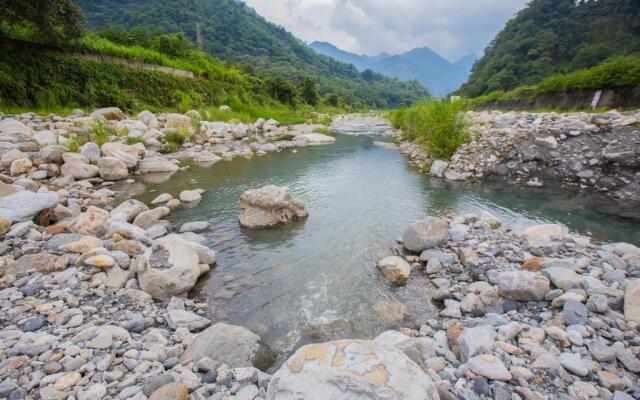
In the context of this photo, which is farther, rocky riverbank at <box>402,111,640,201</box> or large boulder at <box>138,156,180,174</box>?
large boulder at <box>138,156,180,174</box>

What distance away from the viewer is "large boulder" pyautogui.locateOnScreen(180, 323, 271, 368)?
2.99 m

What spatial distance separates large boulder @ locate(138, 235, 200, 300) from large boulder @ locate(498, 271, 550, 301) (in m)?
4.70

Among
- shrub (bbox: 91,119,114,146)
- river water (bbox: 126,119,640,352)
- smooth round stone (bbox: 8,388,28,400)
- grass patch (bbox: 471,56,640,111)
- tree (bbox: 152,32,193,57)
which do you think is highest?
tree (bbox: 152,32,193,57)

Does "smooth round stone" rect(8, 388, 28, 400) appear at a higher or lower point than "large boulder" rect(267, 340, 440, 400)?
lower

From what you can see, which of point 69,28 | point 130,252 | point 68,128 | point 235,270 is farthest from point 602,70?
point 69,28

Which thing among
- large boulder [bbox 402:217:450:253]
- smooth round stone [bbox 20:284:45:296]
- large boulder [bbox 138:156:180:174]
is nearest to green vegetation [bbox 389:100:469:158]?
large boulder [bbox 402:217:450:253]

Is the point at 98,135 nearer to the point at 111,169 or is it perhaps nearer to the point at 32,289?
the point at 111,169

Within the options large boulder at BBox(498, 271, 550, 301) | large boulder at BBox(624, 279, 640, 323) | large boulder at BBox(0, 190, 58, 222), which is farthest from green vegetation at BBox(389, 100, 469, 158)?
large boulder at BBox(0, 190, 58, 222)

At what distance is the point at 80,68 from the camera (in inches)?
690

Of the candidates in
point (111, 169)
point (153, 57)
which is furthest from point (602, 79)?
point (153, 57)

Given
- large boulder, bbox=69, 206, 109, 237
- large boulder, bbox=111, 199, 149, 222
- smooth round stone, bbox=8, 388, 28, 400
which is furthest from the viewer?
large boulder, bbox=111, 199, 149, 222

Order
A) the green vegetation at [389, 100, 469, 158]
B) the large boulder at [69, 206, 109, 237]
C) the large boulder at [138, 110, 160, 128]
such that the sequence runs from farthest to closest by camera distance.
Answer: the large boulder at [138, 110, 160, 128], the green vegetation at [389, 100, 469, 158], the large boulder at [69, 206, 109, 237]

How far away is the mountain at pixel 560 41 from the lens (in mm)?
38812

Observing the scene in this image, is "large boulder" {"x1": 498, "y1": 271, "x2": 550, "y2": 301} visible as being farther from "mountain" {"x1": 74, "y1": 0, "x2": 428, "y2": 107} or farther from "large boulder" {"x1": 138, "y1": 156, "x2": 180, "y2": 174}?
"mountain" {"x1": 74, "y1": 0, "x2": 428, "y2": 107}
